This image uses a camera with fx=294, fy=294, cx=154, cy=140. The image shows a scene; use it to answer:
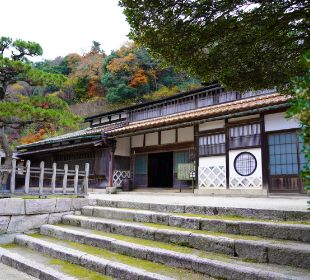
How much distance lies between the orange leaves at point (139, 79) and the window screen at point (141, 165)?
17576mm

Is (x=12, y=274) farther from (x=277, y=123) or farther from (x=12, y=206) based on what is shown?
(x=277, y=123)

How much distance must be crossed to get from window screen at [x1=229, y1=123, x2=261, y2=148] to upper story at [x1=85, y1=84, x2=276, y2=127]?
7.19 ft

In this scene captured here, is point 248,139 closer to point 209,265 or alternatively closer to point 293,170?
point 293,170

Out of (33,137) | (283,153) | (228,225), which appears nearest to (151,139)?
(283,153)

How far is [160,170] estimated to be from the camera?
1841cm

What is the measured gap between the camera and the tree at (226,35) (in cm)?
415

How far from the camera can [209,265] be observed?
3.85 m

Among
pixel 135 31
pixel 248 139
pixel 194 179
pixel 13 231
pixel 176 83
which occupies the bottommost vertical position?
pixel 13 231

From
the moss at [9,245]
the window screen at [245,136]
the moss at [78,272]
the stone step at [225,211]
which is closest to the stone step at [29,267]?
the moss at [78,272]

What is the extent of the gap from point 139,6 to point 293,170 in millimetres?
8401

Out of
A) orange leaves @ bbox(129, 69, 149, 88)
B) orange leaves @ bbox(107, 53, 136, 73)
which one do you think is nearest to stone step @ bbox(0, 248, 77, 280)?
orange leaves @ bbox(129, 69, 149, 88)

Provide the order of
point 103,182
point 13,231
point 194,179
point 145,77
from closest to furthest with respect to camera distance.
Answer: point 13,231
point 194,179
point 103,182
point 145,77

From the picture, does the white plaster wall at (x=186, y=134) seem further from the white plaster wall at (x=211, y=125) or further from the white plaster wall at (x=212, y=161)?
the white plaster wall at (x=212, y=161)

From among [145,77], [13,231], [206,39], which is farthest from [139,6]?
[145,77]
